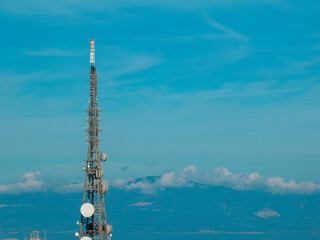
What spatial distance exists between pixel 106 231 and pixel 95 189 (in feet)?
23.2

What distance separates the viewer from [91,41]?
103m

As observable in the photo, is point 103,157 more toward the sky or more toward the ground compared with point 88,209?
more toward the sky

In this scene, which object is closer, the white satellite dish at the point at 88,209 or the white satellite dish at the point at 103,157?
the white satellite dish at the point at 88,209

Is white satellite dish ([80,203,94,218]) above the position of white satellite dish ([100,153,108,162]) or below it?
below

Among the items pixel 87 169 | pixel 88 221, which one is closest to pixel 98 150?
pixel 87 169

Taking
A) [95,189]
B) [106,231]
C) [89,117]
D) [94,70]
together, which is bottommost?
[106,231]

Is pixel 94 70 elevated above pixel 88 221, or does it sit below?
above

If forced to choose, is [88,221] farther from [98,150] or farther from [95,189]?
[98,150]

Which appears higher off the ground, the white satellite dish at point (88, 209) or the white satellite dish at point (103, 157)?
the white satellite dish at point (103, 157)

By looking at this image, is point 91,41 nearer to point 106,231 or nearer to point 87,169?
point 87,169

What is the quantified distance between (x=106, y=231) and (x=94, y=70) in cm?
2653

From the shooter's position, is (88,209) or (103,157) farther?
(103,157)

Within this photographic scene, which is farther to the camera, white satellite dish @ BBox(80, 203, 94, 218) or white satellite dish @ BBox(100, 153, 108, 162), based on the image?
white satellite dish @ BBox(100, 153, 108, 162)

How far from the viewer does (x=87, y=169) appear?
103 meters
